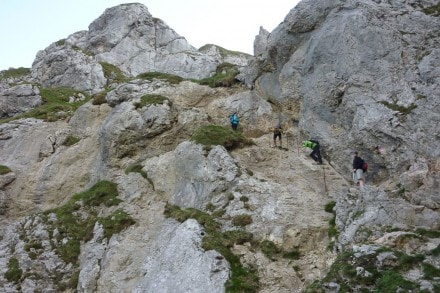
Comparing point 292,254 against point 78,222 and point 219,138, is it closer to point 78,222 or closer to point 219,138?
point 219,138

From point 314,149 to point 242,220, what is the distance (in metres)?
8.79

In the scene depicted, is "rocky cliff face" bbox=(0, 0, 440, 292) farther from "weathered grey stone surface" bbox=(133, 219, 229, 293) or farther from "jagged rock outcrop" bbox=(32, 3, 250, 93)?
"jagged rock outcrop" bbox=(32, 3, 250, 93)

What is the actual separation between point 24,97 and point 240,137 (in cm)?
3623

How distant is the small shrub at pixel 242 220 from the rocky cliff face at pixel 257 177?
0.47 ft

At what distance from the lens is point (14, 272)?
24.7m

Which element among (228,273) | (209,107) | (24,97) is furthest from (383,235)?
(24,97)

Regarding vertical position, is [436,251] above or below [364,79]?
below

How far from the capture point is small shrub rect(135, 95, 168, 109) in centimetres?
3619

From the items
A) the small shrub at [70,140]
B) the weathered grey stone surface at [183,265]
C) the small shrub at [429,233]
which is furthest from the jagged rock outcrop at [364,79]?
the small shrub at [70,140]

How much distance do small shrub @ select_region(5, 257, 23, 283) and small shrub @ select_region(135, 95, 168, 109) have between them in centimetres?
1620

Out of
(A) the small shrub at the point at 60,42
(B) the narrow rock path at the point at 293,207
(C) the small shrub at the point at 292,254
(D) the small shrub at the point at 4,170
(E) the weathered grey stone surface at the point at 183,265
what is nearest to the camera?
(E) the weathered grey stone surface at the point at 183,265

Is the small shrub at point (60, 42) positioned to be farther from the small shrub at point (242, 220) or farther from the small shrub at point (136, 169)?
the small shrub at point (242, 220)

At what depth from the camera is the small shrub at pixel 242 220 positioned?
75.6 feet

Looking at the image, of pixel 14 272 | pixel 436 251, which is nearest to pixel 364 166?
pixel 436 251
